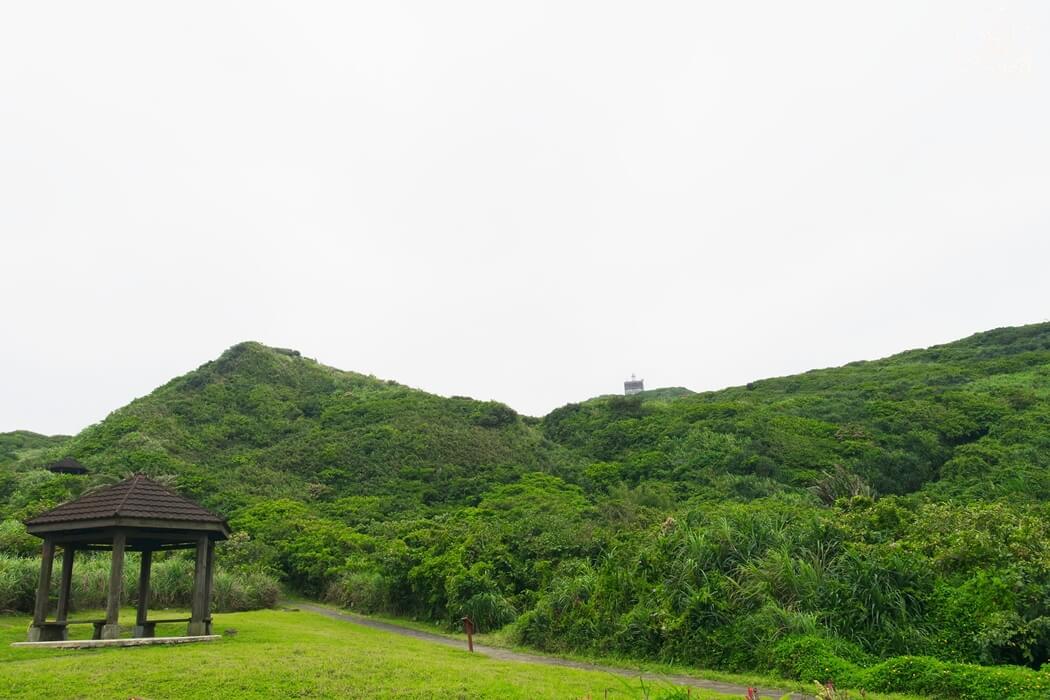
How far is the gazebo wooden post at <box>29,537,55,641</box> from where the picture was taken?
12039mm

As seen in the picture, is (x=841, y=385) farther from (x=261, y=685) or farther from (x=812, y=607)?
(x=261, y=685)

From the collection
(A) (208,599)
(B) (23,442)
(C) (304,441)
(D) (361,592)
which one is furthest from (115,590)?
(B) (23,442)

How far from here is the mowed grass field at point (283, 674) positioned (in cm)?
821

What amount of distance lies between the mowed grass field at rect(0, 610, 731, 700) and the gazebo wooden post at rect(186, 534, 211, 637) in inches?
34.6

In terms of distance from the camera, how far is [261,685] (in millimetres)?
8531

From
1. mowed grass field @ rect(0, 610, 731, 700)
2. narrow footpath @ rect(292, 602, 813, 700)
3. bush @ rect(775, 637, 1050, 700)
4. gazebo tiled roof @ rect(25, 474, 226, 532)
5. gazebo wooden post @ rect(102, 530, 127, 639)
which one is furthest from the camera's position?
gazebo tiled roof @ rect(25, 474, 226, 532)

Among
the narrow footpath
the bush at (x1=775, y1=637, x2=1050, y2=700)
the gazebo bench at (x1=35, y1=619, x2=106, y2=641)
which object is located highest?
the gazebo bench at (x1=35, y1=619, x2=106, y2=641)

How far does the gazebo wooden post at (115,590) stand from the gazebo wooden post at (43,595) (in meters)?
0.93

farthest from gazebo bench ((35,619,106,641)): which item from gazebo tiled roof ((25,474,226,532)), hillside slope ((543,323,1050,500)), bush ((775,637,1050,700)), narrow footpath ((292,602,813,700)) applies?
hillside slope ((543,323,1050,500))

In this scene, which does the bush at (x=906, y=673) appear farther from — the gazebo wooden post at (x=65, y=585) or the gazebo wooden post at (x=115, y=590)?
the gazebo wooden post at (x=65, y=585)

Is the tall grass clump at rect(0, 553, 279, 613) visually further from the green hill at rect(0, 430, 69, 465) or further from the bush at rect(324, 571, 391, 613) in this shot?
the green hill at rect(0, 430, 69, 465)

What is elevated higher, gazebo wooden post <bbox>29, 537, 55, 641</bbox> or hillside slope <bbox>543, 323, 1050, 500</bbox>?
hillside slope <bbox>543, 323, 1050, 500</bbox>

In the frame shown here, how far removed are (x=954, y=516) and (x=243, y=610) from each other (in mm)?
17020

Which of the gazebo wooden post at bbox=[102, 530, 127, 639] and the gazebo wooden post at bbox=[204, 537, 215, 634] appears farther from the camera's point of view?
the gazebo wooden post at bbox=[204, 537, 215, 634]
